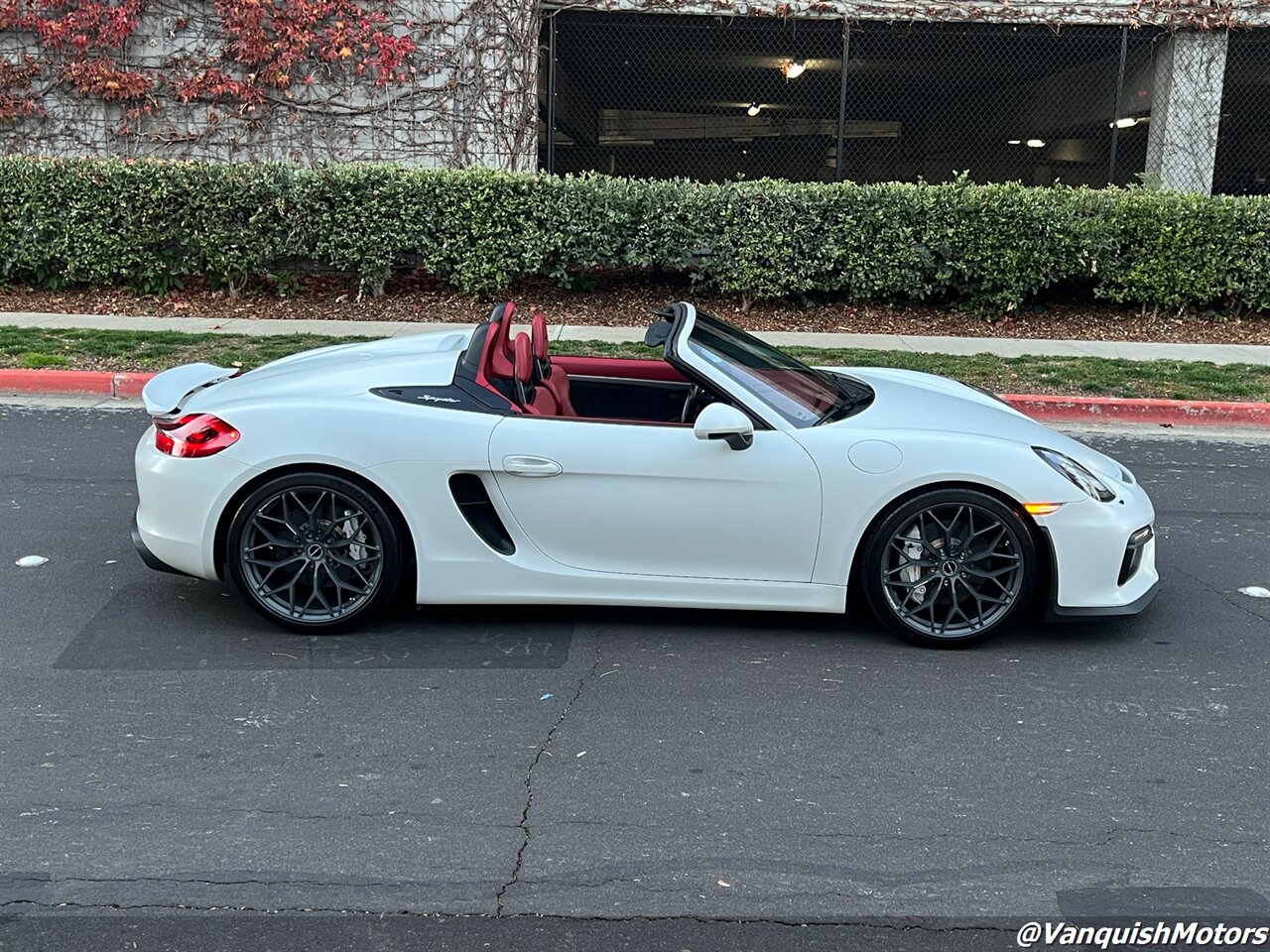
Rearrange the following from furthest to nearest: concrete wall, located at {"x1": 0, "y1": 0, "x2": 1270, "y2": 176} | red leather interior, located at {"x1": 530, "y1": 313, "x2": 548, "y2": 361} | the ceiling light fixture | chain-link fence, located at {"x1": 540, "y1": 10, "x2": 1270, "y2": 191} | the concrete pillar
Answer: the ceiling light fixture → chain-link fence, located at {"x1": 540, "y1": 10, "x2": 1270, "y2": 191} → the concrete pillar → concrete wall, located at {"x1": 0, "y1": 0, "x2": 1270, "y2": 176} → red leather interior, located at {"x1": 530, "y1": 313, "x2": 548, "y2": 361}

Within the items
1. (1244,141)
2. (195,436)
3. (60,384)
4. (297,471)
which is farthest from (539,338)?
(1244,141)

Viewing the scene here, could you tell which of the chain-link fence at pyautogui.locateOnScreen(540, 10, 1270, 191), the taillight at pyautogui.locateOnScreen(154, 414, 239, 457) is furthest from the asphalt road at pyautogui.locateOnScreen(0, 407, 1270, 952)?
the chain-link fence at pyautogui.locateOnScreen(540, 10, 1270, 191)

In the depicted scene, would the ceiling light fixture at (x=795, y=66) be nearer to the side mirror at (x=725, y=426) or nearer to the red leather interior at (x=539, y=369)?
the red leather interior at (x=539, y=369)

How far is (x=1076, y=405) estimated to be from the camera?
9516 mm

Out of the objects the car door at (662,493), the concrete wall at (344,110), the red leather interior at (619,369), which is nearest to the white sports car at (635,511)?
the car door at (662,493)

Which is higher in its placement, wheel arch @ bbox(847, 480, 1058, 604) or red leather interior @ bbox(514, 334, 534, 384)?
red leather interior @ bbox(514, 334, 534, 384)

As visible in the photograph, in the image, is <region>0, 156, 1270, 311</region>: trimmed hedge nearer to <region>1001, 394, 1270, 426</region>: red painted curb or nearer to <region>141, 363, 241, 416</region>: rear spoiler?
<region>1001, 394, 1270, 426</region>: red painted curb

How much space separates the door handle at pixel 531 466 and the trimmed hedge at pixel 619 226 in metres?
8.41

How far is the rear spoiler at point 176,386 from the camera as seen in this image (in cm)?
497

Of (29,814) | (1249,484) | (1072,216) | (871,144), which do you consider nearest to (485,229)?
(1072,216)

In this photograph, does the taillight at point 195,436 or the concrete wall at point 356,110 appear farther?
the concrete wall at point 356,110

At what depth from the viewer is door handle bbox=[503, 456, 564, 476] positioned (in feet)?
15.2


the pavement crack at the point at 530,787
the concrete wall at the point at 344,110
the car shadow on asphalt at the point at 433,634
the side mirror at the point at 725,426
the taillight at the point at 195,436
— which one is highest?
the concrete wall at the point at 344,110

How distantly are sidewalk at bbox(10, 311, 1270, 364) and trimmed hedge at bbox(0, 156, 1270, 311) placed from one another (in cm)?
88
